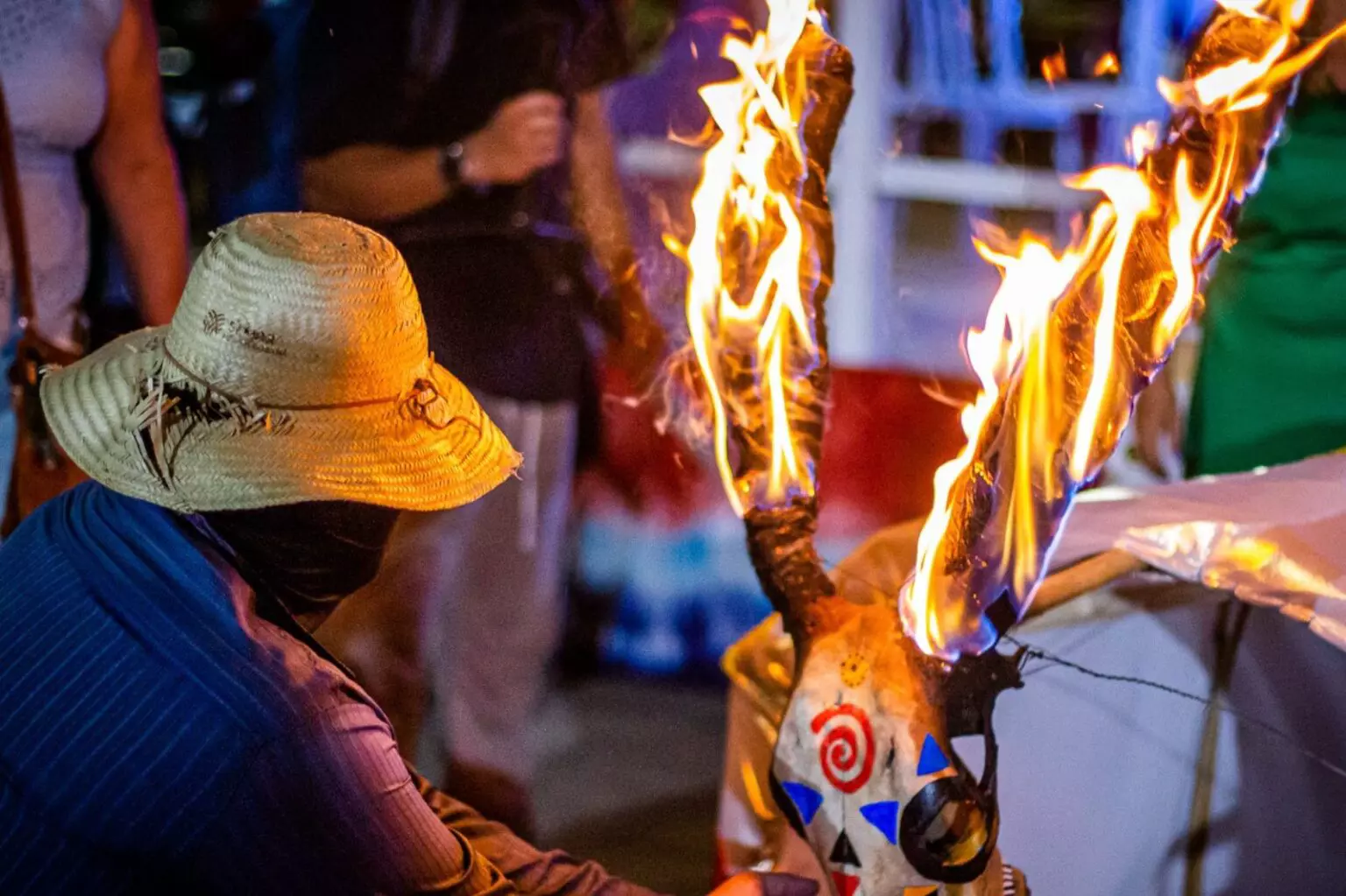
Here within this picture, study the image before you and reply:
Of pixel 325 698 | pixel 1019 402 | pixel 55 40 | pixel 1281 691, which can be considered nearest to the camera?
pixel 325 698

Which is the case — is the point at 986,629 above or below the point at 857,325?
above

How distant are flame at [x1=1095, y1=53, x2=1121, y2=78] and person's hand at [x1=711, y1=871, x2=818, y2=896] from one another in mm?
3145

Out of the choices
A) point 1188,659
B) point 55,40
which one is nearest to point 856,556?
point 1188,659

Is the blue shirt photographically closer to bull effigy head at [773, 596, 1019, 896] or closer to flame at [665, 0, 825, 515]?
bull effigy head at [773, 596, 1019, 896]

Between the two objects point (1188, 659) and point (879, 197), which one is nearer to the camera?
point (1188, 659)

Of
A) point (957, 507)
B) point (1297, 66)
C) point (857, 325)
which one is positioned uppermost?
point (1297, 66)

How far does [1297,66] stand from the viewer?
1894 millimetres

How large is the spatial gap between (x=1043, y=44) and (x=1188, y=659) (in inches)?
131

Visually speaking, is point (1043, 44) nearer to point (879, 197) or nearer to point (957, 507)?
point (879, 197)

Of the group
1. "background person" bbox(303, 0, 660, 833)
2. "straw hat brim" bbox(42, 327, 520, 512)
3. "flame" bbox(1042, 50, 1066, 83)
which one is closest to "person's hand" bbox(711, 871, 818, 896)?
"straw hat brim" bbox(42, 327, 520, 512)

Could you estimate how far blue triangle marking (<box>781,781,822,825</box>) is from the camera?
1.95 metres

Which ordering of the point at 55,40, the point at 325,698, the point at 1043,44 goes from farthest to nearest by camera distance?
the point at 1043,44
the point at 55,40
the point at 325,698

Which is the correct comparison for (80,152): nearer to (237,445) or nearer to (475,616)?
(475,616)

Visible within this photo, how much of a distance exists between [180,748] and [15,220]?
1.48 metres
